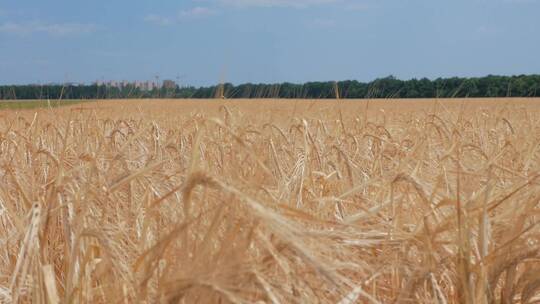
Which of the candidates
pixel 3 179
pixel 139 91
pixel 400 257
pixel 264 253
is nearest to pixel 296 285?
pixel 264 253

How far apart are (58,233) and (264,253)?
1097mm

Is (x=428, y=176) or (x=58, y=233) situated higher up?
(x=428, y=176)

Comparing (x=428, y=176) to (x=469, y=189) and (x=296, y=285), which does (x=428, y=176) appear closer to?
(x=469, y=189)

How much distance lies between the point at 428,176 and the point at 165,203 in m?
0.89

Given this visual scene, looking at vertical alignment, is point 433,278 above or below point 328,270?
below

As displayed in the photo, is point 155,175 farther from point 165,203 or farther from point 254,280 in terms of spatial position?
point 254,280

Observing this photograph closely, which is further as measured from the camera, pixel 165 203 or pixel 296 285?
pixel 165 203

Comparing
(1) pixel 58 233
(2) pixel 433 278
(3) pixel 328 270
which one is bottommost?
(1) pixel 58 233

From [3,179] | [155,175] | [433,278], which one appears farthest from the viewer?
[3,179]

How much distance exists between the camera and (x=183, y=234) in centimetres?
82

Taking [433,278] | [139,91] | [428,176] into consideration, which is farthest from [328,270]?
[139,91]

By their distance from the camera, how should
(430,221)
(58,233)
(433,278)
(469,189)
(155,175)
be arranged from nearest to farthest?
(433,278), (430,221), (469,189), (155,175), (58,233)

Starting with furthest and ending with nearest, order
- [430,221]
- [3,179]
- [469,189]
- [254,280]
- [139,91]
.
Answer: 1. [139,91]
2. [3,179]
3. [469,189]
4. [430,221]
5. [254,280]

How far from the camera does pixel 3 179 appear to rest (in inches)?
81.1
